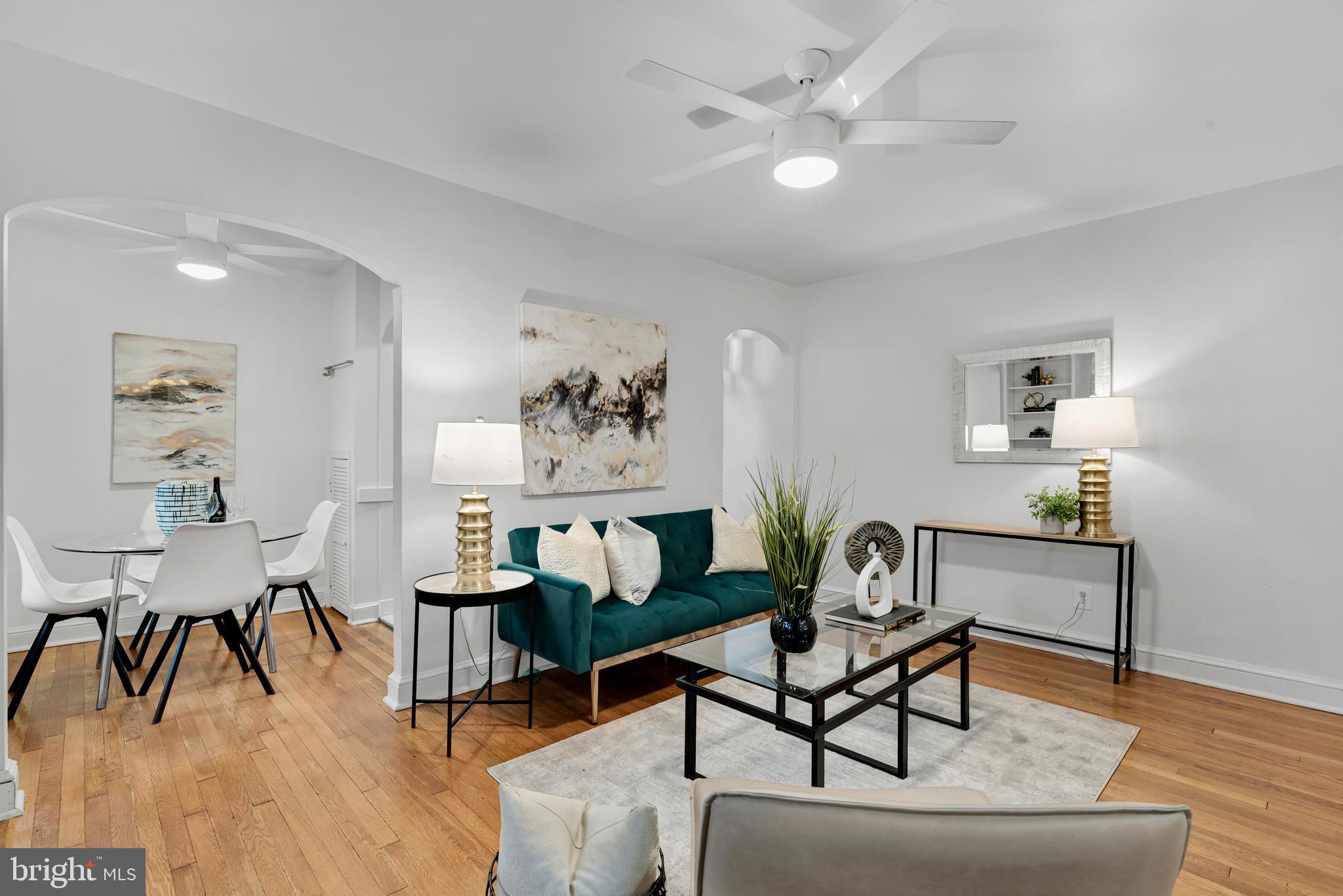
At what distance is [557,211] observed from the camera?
370 centimetres

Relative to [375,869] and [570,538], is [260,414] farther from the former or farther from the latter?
[375,869]

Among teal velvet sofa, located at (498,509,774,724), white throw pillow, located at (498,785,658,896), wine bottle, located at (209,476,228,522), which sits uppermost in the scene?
wine bottle, located at (209,476,228,522)

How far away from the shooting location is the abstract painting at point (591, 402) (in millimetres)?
3607

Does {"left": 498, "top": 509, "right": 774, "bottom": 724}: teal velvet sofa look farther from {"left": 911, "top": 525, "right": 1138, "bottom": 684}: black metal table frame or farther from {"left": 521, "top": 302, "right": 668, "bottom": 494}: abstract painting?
{"left": 911, "top": 525, "right": 1138, "bottom": 684}: black metal table frame

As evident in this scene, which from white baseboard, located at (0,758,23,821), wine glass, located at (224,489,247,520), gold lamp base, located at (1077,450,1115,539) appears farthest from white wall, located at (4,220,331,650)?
gold lamp base, located at (1077,450,1115,539)

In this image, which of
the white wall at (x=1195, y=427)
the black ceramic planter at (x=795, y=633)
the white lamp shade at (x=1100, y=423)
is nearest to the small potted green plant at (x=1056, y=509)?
the white wall at (x=1195, y=427)

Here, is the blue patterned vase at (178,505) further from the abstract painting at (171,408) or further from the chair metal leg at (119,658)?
the abstract painting at (171,408)

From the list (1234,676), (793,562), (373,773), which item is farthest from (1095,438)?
(373,773)

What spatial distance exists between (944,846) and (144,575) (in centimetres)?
414

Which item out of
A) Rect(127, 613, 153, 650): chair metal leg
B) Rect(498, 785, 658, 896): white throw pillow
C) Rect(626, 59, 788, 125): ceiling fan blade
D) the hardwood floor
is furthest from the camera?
Rect(127, 613, 153, 650): chair metal leg

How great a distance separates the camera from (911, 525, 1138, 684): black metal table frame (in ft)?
11.3

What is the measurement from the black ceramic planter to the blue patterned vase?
10.1 ft

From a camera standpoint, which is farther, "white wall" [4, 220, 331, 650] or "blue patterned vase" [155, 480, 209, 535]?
"white wall" [4, 220, 331, 650]

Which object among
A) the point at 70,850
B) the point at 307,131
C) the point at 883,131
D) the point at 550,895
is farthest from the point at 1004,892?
the point at 307,131
